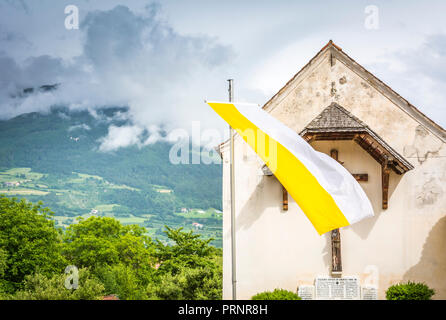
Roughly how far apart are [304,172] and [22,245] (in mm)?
22135

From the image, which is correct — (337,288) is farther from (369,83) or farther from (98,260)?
(98,260)

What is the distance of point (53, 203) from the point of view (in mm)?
60438

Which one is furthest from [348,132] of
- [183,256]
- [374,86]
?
[183,256]

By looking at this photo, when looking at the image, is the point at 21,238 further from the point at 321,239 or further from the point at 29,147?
the point at 29,147

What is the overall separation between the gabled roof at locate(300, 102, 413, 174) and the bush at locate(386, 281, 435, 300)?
3828 millimetres

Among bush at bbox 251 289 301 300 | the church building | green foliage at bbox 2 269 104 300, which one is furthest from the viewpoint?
green foliage at bbox 2 269 104 300

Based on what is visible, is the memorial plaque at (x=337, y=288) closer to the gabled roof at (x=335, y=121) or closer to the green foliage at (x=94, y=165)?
the gabled roof at (x=335, y=121)

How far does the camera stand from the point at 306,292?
15.7m

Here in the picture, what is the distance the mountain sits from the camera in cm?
6053

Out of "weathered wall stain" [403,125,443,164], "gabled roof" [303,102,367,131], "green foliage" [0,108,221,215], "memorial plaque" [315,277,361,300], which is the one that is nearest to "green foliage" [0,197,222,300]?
"memorial plaque" [315,277,361,300]

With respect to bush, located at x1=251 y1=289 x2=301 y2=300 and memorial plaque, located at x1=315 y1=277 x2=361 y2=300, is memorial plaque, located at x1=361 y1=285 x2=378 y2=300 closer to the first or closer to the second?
memorial plaque, located at x1=315 y1=277 x2=361 y2=300

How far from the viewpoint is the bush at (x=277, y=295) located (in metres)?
14.8

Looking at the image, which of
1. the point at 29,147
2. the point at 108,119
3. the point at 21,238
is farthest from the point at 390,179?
the point at 108,119
